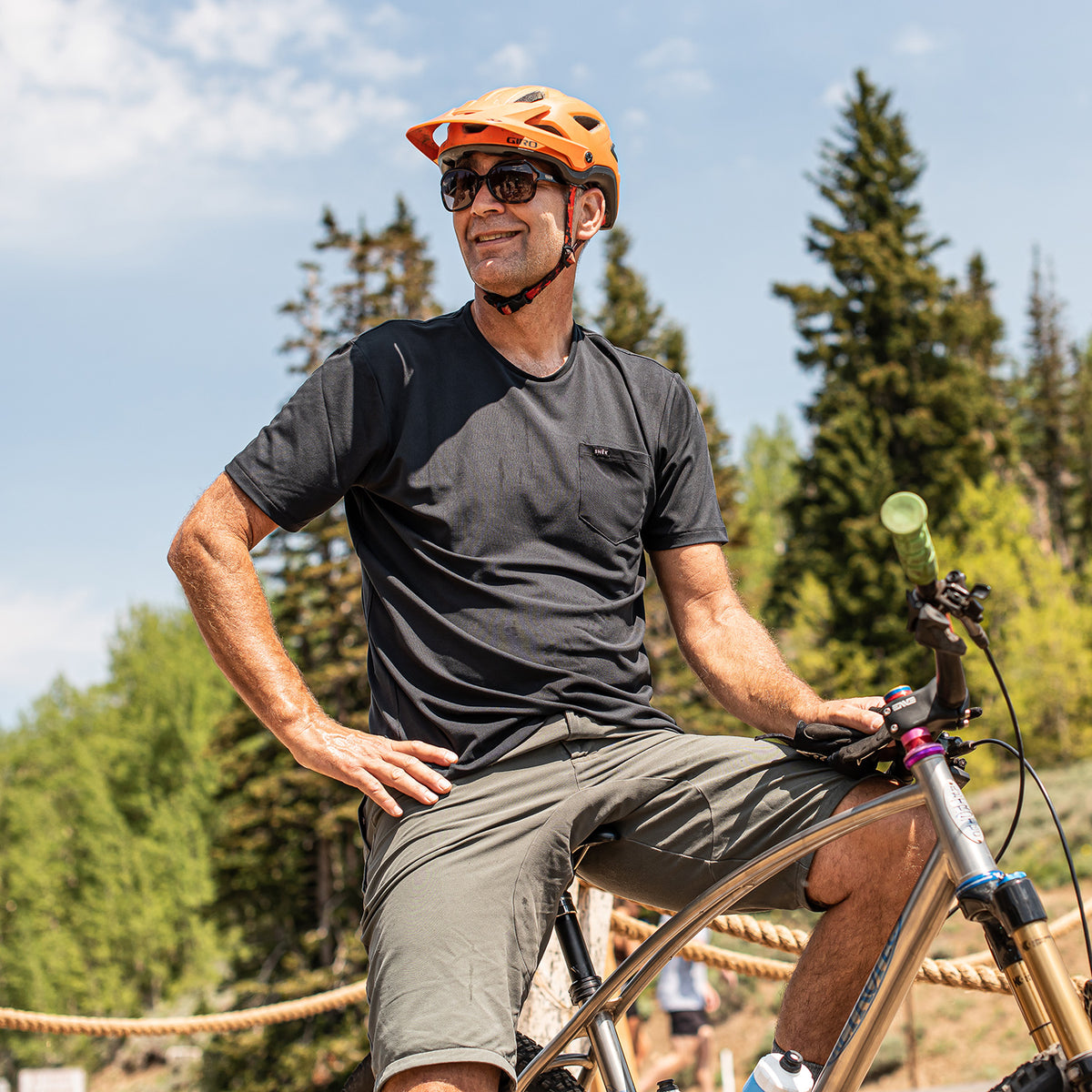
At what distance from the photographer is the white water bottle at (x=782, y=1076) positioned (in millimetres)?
2033

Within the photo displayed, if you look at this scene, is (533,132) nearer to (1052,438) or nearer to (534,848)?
(534,848)

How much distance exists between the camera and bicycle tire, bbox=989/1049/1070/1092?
1.57 m

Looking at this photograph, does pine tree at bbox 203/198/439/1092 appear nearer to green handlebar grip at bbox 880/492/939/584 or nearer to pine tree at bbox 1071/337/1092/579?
green handlebar grip at bbox 880/492/939/584

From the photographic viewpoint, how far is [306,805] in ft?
73.6

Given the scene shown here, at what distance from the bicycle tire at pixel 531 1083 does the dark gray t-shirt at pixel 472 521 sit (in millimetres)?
700

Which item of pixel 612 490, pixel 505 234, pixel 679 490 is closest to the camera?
pixel 612 490

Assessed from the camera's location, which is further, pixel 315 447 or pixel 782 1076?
pixel 315 447

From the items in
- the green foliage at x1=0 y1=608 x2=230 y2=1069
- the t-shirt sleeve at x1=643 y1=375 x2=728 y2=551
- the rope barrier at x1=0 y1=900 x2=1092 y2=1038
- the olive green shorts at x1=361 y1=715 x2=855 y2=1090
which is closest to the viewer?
the olive green shorts at x1=361 y1=715 x2=855 y2=1090

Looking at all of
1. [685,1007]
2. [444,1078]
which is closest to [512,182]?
[444,1078]

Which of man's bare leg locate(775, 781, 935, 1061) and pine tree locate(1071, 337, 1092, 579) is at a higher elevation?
pine tree locate(1071, 337, 1092, 579)

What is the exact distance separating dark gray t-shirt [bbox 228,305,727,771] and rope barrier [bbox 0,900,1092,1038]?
2.40 feet

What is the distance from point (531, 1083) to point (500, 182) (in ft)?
6.64

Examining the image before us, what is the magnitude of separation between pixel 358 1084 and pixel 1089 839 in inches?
773

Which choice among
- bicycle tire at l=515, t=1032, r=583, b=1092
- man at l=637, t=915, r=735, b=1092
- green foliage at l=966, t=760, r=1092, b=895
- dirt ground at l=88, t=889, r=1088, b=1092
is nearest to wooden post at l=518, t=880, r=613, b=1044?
bicycle tire at l=515, t=1032, r=583, b=1092
